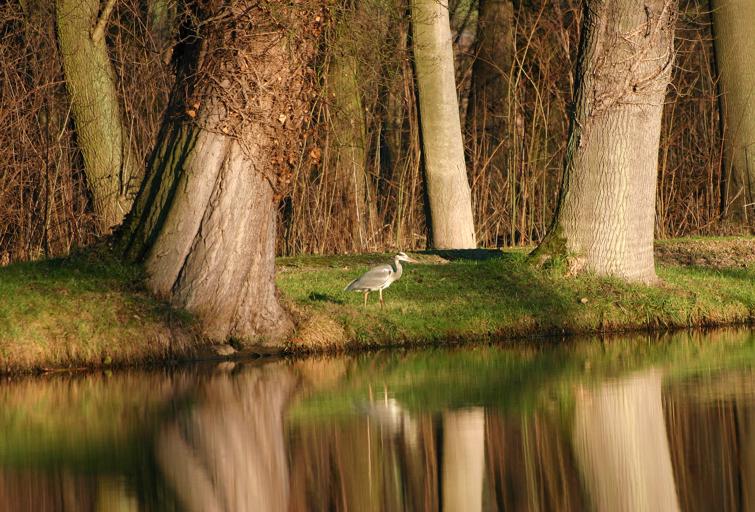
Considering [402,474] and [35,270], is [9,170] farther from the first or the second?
[402,474]

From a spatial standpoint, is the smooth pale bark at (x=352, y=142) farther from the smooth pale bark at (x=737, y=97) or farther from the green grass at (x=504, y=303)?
the smooth pale bark at (x=737, y=97)

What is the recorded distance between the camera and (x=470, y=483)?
8.59m

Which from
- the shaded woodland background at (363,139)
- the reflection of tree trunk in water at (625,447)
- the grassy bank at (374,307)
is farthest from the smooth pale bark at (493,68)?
the reflection of tree trunk in water at (625,447)

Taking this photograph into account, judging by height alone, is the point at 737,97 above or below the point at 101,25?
below

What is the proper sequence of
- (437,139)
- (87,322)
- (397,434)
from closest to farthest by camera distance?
1. (397,434)
2. (87,322)
3. (437,139)

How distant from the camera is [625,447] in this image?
9672mm

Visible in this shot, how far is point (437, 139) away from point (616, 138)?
Result: 17.2 ft

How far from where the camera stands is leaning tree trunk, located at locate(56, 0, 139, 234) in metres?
21.3

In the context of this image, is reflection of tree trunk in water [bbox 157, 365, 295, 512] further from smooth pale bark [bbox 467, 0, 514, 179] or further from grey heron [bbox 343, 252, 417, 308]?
smooth pale bark [bbox 467, 0, 514, 179]

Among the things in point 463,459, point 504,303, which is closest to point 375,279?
point 504,303

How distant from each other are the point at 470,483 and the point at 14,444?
12.6 feet

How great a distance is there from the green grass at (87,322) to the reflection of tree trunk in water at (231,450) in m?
1.69

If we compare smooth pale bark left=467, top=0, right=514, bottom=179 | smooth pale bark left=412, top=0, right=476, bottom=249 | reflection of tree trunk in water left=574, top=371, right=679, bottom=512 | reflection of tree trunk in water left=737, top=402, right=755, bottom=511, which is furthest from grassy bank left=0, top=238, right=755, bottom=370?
smooth pale bark left=467, top=0, right=514, bottom=179

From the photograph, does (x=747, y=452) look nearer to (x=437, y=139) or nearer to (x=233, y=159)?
(x=233, y=159)
